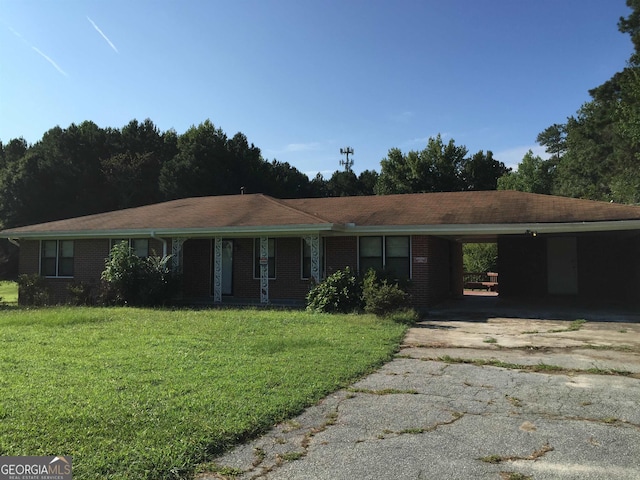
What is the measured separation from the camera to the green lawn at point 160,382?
3812mm

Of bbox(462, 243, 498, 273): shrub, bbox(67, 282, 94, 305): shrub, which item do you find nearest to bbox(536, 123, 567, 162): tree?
bbox(462, 243, 498, 273): shrub

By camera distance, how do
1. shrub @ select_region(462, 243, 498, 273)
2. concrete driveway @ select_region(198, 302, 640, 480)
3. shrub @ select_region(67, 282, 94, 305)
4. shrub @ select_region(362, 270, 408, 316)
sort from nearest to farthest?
1. concrete driveway @ select_region(198, 302, 640, 480)
2. shrub @ select_region(362, 270, 408, 316)
3. shrub @ select_region(67, 282, 94, 305)
4. shrub @ select_region(462, 243, 498, 273)

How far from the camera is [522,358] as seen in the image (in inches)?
300

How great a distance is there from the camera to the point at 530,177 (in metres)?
47.4

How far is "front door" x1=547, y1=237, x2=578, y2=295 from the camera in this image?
1752 cm

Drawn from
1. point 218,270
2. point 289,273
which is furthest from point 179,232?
point 289,273

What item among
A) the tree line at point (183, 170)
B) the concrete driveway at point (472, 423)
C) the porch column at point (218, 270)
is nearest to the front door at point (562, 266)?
the concrete driveway at point (472, 423)

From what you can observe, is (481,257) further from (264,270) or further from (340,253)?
(264,270)

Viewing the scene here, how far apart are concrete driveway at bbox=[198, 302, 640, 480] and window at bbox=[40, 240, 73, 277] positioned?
46.4 ft

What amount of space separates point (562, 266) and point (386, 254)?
721 cm

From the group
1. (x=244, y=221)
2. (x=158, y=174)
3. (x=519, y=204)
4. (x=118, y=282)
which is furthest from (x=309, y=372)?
(x=158, y=174)

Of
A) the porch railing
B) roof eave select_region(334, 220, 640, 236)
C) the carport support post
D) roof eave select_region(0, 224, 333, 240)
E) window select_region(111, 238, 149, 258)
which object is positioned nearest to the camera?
roof eave select_region(334, 220, 640, 236)

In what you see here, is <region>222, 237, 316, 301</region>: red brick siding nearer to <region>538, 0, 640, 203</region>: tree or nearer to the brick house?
the brick house

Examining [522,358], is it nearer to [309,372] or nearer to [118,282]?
[309,372]
